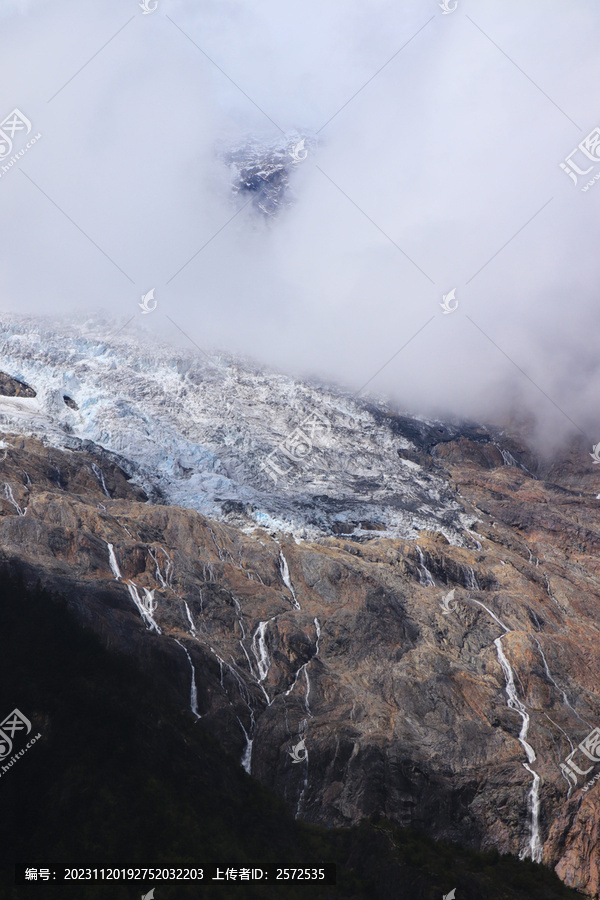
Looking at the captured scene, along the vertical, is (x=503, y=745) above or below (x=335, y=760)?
above

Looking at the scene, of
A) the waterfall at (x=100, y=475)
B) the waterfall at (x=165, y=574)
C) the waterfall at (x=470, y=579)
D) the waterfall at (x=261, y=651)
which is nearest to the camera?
the waterfall at (x=261, y=651)

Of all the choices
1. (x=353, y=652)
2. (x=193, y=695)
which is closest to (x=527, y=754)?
(x=353, y=652)

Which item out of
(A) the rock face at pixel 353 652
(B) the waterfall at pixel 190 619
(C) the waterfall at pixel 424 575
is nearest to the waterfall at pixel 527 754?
(A) the rock face at pixel 353 652

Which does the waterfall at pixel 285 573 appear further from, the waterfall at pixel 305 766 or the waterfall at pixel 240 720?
the waterfall at pixel 305 766

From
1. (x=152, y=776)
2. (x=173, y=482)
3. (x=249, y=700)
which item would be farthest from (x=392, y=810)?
(x=173, y=482)

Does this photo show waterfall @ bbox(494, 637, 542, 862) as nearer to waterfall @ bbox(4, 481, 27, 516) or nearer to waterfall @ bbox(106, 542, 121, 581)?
waterfall @ bbox(106, 542, 121, 581)

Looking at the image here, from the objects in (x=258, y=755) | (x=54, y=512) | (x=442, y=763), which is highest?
(x=442, y=763)

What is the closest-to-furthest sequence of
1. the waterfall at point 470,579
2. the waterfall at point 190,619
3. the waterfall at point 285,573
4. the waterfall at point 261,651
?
the waterfall at point 261,651
the waterfall at point 190,619
the waterfall at point 285,573
the waterfall at point 470,579

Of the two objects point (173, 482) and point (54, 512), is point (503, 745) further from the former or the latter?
point (173, 482)
